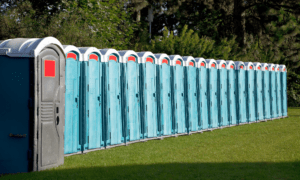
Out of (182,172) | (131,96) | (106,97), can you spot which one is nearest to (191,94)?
(131,96)

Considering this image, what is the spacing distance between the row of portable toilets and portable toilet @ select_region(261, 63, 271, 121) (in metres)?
0.04

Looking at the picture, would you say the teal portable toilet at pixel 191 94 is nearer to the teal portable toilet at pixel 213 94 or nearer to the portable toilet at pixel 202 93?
the portable toilet at pixel 202 93

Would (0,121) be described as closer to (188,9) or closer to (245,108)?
(245,108)

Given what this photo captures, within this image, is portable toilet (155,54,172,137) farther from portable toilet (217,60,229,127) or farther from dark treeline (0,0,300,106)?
dark treeline (0,0,300,106)

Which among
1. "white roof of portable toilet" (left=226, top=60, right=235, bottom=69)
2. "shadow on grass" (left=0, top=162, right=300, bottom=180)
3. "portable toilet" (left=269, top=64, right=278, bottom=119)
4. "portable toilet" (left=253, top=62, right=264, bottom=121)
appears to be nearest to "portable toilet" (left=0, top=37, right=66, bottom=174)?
"shadow on grass" (left=0, top=162, right=300, bottom=180)

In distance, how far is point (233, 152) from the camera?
28.3ft

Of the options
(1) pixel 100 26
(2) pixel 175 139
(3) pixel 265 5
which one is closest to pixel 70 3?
(1) pixel 100 26

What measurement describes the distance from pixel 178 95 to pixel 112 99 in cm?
276

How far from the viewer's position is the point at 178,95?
38.0ft

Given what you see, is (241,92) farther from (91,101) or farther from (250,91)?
(91,101)

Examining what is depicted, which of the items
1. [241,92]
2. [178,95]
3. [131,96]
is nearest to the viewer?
[131,96]

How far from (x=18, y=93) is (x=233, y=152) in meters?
4.41

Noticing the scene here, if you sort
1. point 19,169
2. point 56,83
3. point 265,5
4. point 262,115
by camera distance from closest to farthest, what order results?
point 19,169, point 56,83, point 262,115, point 265,5

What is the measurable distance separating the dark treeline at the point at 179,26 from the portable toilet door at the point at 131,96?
772 centimetres
